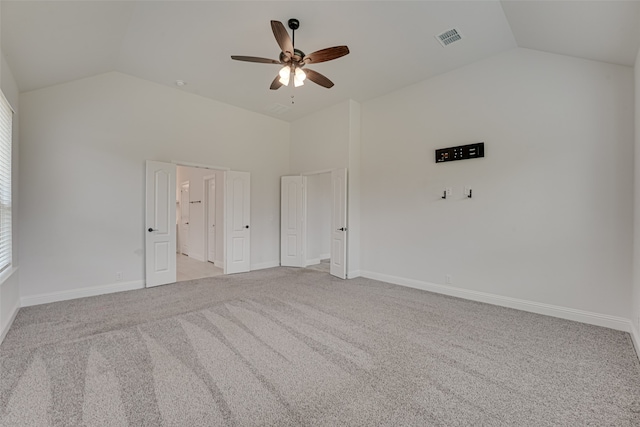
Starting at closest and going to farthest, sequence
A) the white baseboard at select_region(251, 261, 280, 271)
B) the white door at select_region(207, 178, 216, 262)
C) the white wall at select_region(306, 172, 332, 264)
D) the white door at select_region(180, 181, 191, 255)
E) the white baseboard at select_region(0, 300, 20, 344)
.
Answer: the white baseboard at select_region(0, 300, 20, 344)
the white baseboard at select_region(251, 261, 280, 271)
the white door at select_region(207, 178, 216, 262)
the white wall at select_region(306, 172, 332, 264)
the white door at select_region(180, 181, 191, 255)

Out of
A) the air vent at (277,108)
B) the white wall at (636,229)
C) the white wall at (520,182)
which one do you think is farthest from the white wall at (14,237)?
the white wall at (636,229)

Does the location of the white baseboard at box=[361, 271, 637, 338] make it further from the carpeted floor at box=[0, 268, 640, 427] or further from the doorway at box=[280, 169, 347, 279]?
the doorway at box=[280, 169, 347, 279]

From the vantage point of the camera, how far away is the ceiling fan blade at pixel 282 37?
249 cm

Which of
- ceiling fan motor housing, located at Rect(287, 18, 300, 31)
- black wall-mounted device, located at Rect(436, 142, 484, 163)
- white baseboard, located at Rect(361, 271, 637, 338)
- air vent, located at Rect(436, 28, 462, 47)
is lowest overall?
white baseboard, located at Rect(361, 271, 637, 338)

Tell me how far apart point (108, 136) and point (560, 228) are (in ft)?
21.0

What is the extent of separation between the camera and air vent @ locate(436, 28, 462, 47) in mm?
3410

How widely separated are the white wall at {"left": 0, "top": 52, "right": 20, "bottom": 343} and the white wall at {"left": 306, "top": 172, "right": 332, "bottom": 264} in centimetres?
479

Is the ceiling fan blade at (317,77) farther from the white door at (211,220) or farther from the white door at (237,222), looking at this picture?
the white door at (211,220)

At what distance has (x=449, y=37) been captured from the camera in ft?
11.5

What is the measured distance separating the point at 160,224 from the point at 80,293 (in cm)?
143

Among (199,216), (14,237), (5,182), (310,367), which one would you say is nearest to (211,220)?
(199,216)

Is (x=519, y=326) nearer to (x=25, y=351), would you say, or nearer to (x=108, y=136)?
(x=25, y=351)

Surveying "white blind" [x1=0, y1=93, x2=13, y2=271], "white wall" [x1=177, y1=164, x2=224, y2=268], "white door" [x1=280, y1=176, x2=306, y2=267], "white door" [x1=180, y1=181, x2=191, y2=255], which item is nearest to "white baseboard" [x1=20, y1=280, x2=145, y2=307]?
"white blind" [x1=0, y1=93, x2=13, y2=271]

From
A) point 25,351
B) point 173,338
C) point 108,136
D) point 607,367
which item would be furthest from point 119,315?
point 607,367
